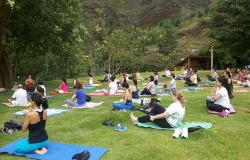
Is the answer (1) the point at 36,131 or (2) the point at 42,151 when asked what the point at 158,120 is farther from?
(1) the point at 36,131

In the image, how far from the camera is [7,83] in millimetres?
27469

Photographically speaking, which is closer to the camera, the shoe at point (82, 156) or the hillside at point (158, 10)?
the shoe at point (82, 156)

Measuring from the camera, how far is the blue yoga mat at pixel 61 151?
9531 mm

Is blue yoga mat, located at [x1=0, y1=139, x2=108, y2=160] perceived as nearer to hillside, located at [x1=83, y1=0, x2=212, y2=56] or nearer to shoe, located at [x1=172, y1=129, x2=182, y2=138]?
shoe, located at [x1=172, y1=129, x2=182, y2=138]

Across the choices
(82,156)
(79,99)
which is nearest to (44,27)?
(79,99)

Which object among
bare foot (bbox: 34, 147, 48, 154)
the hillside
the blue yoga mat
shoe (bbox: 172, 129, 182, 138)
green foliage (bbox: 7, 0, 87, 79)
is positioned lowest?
the blue yoga mat

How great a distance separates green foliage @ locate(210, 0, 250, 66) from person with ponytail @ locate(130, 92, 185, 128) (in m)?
29.0

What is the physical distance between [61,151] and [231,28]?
33801 mm

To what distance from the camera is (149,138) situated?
11297 millimetres

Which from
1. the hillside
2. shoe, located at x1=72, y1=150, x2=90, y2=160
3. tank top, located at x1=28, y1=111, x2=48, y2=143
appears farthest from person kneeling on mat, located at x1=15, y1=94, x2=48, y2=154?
the hillside

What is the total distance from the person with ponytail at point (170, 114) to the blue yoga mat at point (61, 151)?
9.31 ft

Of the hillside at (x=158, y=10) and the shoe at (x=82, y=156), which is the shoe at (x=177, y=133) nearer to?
the shoe at (x=82, y=156)

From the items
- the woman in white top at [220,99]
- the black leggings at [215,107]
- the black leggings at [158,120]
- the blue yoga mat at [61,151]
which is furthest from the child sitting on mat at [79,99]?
the blue yoga mat at [61,151]

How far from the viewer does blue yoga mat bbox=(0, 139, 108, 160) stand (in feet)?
31.3
